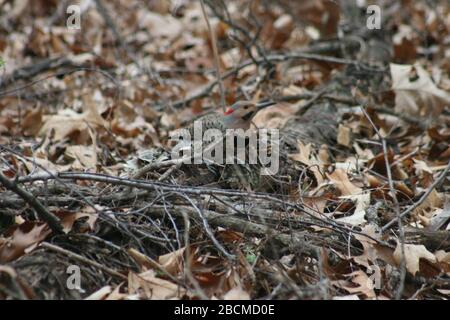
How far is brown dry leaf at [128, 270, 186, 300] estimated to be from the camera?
12.4 ft

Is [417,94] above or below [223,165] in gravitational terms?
above

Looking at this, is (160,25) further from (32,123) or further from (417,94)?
(417,94)

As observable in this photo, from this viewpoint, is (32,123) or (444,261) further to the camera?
(32,123)

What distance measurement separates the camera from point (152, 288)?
3779 mm

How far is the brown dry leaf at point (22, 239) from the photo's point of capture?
3768mm

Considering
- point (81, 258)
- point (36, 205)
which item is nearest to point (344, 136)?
point (81, 258)

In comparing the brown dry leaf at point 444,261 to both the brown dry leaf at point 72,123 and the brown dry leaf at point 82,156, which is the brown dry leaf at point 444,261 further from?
the brown dry leaf at point 72,123

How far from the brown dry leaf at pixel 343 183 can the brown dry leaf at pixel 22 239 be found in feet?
7.91

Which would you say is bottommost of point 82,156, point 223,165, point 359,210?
point 359,210

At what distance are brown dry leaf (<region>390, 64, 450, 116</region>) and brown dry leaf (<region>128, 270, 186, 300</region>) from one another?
4.03 meters

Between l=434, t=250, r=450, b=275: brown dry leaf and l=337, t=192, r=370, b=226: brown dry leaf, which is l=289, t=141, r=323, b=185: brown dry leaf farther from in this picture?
l=434, t=250, r=450, b=275: brown dry leaf

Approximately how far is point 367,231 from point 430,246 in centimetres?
47

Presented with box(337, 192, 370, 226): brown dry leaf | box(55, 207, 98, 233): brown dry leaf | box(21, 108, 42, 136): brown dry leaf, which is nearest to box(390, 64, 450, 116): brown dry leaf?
box(337, 192, 370, 226): brown dry leaf

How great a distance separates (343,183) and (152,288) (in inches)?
83.1
